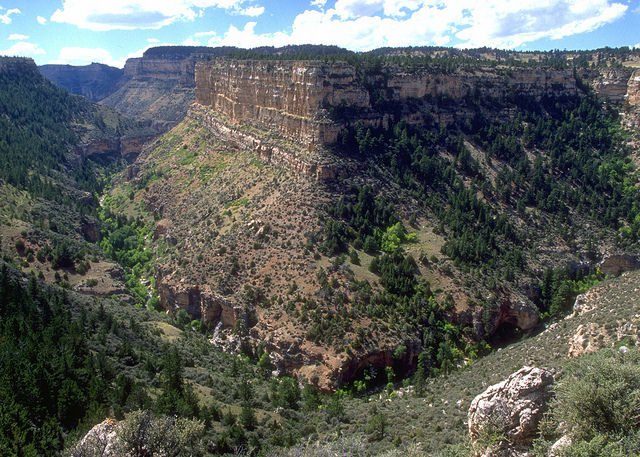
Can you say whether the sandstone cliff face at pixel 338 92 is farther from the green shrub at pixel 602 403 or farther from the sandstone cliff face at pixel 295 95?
the green shrub at pixel 602 403

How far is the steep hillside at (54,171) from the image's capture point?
64.5 meters

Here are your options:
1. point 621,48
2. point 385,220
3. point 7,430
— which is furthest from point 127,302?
point 621,48

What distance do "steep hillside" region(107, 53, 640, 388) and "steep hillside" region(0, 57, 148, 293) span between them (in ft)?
31.1

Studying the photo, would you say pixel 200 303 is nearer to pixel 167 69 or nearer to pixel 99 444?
pixel 99 444

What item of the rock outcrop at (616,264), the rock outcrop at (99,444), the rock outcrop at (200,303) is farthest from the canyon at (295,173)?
the rock outcrop at (99,444)

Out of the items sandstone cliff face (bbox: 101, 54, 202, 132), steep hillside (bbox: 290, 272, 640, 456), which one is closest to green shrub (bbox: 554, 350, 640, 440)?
steep hillside (bbox: 290, 272, 640, 456)

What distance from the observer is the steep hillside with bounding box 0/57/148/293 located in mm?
64500

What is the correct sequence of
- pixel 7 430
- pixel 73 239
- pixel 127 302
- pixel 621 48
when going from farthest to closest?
pixel 621 48 < pixel 73 239 < pixel 127 302 < pixel 7 430

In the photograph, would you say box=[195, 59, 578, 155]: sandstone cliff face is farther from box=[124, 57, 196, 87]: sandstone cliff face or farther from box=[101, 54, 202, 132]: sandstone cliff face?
box=[124, 57, 196, 87]: sandstone cliff face

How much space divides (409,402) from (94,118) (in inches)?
5106

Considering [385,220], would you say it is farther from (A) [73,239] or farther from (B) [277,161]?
(A) [73,239]

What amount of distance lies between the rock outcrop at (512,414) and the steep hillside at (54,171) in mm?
49506

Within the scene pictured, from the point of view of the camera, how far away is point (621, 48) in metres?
120

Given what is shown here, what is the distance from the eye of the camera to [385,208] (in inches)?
2496
